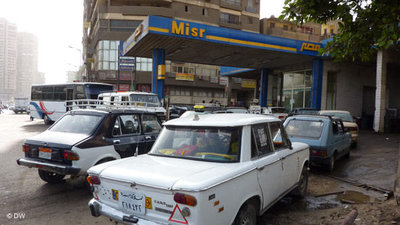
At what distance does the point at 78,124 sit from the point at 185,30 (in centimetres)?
1279

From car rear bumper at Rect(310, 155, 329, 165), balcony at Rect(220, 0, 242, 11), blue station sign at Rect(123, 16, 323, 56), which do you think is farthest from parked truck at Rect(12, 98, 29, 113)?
car rear bumper at Rect(310, 155, 329, 165)

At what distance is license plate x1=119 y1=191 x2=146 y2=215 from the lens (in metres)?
3.05

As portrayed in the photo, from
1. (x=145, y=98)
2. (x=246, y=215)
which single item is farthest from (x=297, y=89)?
(x=246, y=215)

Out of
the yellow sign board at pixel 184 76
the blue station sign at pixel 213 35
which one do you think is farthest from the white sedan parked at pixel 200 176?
the yellow sign board at pixel 184 76

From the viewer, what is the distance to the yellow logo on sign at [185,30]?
17203 mm

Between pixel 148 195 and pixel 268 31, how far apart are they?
5748cm

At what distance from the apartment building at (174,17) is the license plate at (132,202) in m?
36.5

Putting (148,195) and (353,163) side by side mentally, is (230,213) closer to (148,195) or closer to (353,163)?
(148,195)

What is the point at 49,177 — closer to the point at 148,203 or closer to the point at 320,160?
the point at 148,203

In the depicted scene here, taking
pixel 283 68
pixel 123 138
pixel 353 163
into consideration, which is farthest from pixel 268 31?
pixel 123 138

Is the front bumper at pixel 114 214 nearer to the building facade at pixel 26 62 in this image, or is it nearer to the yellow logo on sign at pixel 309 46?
the yellow logo on sign at pixel 309 46

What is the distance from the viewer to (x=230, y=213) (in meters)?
3.09

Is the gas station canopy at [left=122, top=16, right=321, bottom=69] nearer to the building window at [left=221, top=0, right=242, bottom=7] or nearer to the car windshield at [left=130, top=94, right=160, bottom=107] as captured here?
the car windshield at [left=130, top=94, right=160, bottom=107]

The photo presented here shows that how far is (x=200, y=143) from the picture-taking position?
150 inches
